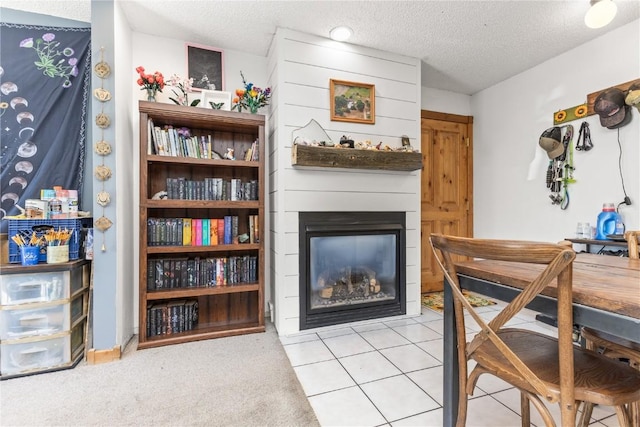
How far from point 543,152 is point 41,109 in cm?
448

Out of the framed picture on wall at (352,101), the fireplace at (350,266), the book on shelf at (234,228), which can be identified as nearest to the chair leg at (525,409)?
the fireplace at (350,266)

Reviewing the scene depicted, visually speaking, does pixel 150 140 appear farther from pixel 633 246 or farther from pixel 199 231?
pixel 633 246

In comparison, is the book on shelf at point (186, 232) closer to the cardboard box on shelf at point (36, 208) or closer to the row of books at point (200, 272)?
the row of books at point (200, 272)

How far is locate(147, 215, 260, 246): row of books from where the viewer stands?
7.69 feet

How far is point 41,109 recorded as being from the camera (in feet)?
7.11

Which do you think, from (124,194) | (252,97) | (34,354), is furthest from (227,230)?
(34,354)

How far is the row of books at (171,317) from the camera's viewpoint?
2.34 meters

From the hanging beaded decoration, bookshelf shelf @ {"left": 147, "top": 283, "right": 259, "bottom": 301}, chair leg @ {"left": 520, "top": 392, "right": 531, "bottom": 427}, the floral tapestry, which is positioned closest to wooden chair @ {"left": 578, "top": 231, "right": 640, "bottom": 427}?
chair leg @ {"left": 520, "top": 392, "right": 531, "bottom": 427}

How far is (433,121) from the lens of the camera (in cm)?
370

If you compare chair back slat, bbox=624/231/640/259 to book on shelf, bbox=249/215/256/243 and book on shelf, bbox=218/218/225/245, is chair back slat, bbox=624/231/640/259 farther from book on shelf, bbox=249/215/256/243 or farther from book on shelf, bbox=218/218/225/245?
book on shelf, bbox=218/218/225/245

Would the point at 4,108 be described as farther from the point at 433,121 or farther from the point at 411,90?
the point at 433,121

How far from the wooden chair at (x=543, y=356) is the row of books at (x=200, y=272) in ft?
6.13

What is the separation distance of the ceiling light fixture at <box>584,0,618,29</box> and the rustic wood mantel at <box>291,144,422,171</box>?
55.0 inches

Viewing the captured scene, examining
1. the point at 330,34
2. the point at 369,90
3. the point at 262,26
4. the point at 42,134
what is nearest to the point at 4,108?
the point at 42,134
